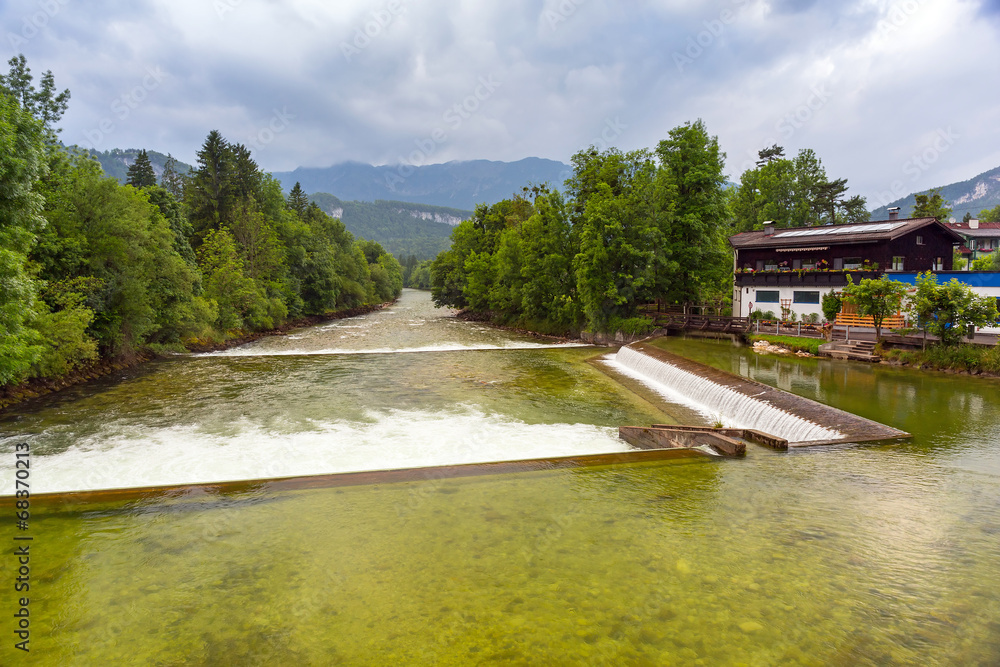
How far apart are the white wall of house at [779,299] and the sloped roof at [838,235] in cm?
413

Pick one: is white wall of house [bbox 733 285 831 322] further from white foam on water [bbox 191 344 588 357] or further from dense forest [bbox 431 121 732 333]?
white foam on water [bbox 191 344 588 357]

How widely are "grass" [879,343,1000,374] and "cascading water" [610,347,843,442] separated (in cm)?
1190

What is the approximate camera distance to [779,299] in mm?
40750

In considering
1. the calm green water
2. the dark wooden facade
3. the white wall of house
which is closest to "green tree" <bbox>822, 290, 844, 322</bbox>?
the white wall of house

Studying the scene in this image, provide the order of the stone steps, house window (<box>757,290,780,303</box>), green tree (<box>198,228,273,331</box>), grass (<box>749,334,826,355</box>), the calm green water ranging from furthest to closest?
green tree (<box>198,228,273,331</box>) < house window (<box>757,290,780,303</box>) < grass (<box>749,334,826,355</box>) < the stone steps < the calm green water

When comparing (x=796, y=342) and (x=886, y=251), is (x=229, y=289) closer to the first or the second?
(x=796, y=342)

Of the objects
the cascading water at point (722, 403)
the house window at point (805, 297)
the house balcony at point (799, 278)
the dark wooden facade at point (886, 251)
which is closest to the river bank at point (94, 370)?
the cascading water at point (722, 403)

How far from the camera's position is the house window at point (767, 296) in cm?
4109

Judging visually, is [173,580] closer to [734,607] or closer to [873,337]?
[734,607]

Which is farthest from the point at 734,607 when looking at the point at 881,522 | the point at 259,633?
the point at 259,633

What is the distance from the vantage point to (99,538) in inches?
343

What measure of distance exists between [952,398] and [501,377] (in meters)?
18.2

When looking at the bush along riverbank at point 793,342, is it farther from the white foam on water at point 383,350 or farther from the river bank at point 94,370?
the river bank at point 94,370

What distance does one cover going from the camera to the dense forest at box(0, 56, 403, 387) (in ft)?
53.3
